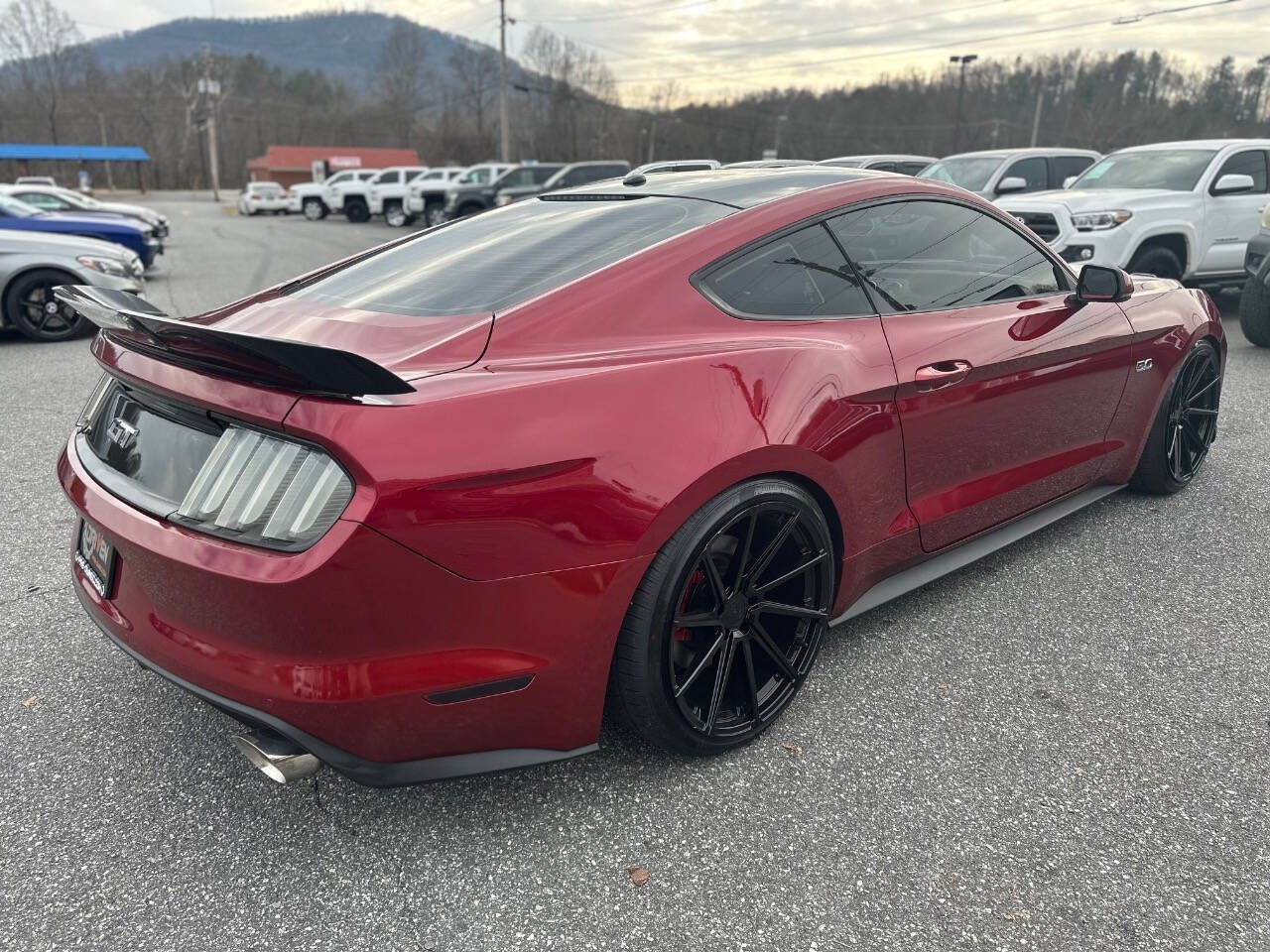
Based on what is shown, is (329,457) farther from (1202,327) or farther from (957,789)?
(1202,327)

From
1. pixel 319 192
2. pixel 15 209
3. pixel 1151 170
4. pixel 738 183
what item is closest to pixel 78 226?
pixel 15 209

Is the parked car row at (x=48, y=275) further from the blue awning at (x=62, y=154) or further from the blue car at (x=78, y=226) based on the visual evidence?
the blue awning at (x=62, y=154)

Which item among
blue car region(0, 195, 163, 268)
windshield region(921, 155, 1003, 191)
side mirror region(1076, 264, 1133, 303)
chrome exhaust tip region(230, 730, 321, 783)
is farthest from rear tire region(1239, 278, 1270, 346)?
blue car region(0, 195, 163, 268)

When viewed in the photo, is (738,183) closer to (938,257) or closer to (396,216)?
(938,257)

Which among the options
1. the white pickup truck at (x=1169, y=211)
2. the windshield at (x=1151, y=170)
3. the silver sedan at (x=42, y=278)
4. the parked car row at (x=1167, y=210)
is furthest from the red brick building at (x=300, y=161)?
the white pickup truck at (x=1169, y=211)

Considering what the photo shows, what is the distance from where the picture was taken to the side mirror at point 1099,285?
3.32m

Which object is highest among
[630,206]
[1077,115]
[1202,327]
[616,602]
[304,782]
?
[1077,115]

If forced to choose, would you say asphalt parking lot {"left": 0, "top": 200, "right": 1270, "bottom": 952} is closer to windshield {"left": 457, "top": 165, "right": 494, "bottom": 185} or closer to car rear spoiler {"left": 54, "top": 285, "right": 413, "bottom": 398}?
car rear spoiler {"left": 54, "top": 285, "right": 413, "bottom": 398}

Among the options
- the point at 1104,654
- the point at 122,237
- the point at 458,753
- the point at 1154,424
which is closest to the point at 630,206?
the point at 458,753

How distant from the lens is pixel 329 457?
174cm

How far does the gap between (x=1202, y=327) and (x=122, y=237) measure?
13.7 metres

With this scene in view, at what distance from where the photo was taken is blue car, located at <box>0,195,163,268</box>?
38.2 ft

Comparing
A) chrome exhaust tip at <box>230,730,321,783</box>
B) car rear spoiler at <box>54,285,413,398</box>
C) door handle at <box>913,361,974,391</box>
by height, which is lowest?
chrome exhaust tip at <box>230,730,321,783</box>

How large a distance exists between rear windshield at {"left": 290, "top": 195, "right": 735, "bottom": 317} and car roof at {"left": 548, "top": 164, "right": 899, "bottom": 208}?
0.08 m
